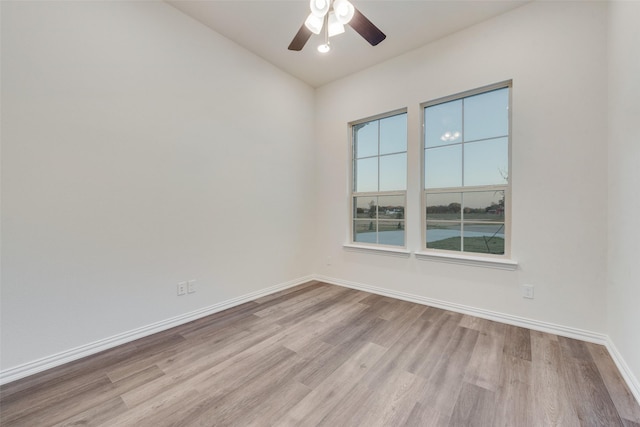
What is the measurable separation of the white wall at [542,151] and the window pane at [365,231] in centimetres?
60

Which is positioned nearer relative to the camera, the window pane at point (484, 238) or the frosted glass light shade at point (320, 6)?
the frosted glass light shade at point (320, 6)

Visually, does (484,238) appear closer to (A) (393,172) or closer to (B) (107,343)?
(A) (393,172)

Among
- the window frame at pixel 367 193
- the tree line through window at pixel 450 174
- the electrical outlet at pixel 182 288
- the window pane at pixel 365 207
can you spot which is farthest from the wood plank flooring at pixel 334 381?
the window pane at pixel 365 207

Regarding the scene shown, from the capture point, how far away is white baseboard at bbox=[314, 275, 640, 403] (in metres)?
1.75

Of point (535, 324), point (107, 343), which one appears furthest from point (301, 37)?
point (535, 324)

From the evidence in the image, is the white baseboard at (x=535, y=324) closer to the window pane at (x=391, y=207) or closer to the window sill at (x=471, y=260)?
the window sill at (x=471, y=260)

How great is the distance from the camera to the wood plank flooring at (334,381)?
146 cm

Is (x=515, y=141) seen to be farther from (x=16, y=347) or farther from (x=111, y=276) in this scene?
(x=16, y=347)

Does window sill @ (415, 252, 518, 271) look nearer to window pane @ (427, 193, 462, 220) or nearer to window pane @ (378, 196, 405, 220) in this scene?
window pane @ (427, 193, 462, 220)

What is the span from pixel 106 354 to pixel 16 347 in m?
0.52

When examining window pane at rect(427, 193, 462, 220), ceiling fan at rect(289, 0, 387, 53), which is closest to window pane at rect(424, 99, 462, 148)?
window pane at rect(427, 193, 462, 220)

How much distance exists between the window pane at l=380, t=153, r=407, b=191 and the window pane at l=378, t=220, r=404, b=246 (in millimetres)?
469

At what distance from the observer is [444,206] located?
305 cm

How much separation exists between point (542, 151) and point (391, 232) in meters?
1.76
